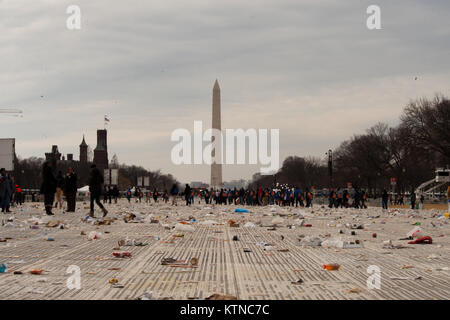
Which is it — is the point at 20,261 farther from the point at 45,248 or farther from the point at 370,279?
the point at 370,279

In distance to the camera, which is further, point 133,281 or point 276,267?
point 276,267

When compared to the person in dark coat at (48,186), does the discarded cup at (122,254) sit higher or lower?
lower

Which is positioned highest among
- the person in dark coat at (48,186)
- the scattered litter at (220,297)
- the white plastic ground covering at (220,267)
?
the person in dark coat at (48,186)

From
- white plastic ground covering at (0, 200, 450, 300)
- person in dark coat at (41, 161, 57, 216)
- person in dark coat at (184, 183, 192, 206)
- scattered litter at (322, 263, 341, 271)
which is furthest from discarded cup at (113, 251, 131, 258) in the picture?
person in dark coat at (184, 183, 192, 206)

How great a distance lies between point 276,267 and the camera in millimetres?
8039

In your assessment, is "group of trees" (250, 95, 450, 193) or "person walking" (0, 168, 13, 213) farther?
"group of trees" (250, 95, 450, 193)

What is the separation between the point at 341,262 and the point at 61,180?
20.0m

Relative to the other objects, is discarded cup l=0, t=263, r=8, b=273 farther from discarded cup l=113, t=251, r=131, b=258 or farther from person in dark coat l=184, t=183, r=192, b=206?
person in dark coat l=184, t=183, r=192, b=206

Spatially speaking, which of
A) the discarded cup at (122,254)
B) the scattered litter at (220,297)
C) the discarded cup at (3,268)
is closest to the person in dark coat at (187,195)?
the discarded cup at (122,254)

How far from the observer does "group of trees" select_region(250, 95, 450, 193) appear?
58.5 m

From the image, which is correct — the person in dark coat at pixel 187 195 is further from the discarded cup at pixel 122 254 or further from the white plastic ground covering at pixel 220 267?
the discarded cup at pixel 122 254

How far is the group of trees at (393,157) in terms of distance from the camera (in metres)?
58.5
